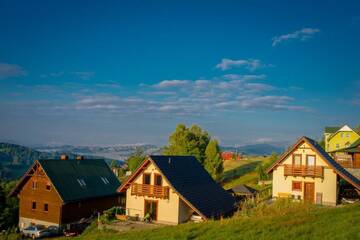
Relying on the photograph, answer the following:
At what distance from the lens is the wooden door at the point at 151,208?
30.9m

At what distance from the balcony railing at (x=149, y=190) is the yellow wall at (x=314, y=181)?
10.6 meters

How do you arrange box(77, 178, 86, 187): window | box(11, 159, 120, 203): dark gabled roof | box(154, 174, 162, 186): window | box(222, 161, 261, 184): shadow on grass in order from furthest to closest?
box(222, 161, 261, 184): shadow on grass < box(77, 178, 86, 187): window < box(11, 159, 120, 203): dark gabled roof < box(154, 174, 162, 186): window

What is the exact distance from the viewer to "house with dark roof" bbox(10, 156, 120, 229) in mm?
37844

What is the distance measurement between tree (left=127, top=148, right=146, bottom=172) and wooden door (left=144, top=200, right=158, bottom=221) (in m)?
41.3

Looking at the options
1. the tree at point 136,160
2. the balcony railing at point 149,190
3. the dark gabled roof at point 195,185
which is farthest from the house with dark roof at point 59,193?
the tree at point 136,160

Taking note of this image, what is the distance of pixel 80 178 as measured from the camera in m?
41.3

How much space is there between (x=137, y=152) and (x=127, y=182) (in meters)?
55.5

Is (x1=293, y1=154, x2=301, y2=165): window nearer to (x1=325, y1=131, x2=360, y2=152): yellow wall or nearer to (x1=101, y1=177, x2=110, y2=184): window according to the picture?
(x1=101, y1=177, x2=110, y2=184): window

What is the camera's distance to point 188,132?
2453 inches

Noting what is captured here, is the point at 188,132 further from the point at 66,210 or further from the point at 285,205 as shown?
the point at 285,205

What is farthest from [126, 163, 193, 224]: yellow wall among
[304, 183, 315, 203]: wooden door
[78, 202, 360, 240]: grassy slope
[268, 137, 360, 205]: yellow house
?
[78, 202, 360, 240]: grassy slope

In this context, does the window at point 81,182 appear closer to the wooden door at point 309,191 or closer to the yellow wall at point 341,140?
the wooden door at point 309,191

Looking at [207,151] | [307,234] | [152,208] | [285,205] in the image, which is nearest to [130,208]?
[152,208]

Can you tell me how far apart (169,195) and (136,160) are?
49.5 m
